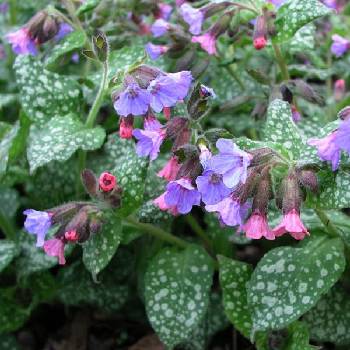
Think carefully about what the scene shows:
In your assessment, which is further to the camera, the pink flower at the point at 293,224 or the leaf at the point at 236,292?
the leaf at the point at 236,292

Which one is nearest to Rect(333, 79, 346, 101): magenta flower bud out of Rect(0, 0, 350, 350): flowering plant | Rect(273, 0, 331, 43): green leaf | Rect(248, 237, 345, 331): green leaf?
Rect(0, 0, 350, 350): flowering plant

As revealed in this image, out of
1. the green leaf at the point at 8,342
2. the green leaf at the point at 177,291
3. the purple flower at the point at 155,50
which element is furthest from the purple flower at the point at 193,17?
the green leaf at the point at 8,342

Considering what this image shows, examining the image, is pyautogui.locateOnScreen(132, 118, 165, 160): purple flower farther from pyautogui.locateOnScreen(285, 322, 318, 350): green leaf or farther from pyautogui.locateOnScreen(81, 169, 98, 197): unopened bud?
pyautogui.locateOnScreen(285, 322, 318, 350): green leaf

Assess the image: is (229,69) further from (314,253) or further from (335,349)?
(335,349)

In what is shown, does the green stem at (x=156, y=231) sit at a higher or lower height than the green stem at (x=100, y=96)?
lower

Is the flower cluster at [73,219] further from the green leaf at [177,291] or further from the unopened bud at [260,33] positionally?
the unopened bud at [260,33]

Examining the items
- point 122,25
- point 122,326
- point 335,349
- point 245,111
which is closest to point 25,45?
point 122,25

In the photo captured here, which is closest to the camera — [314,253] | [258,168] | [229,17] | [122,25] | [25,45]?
Answer: [258,168]
